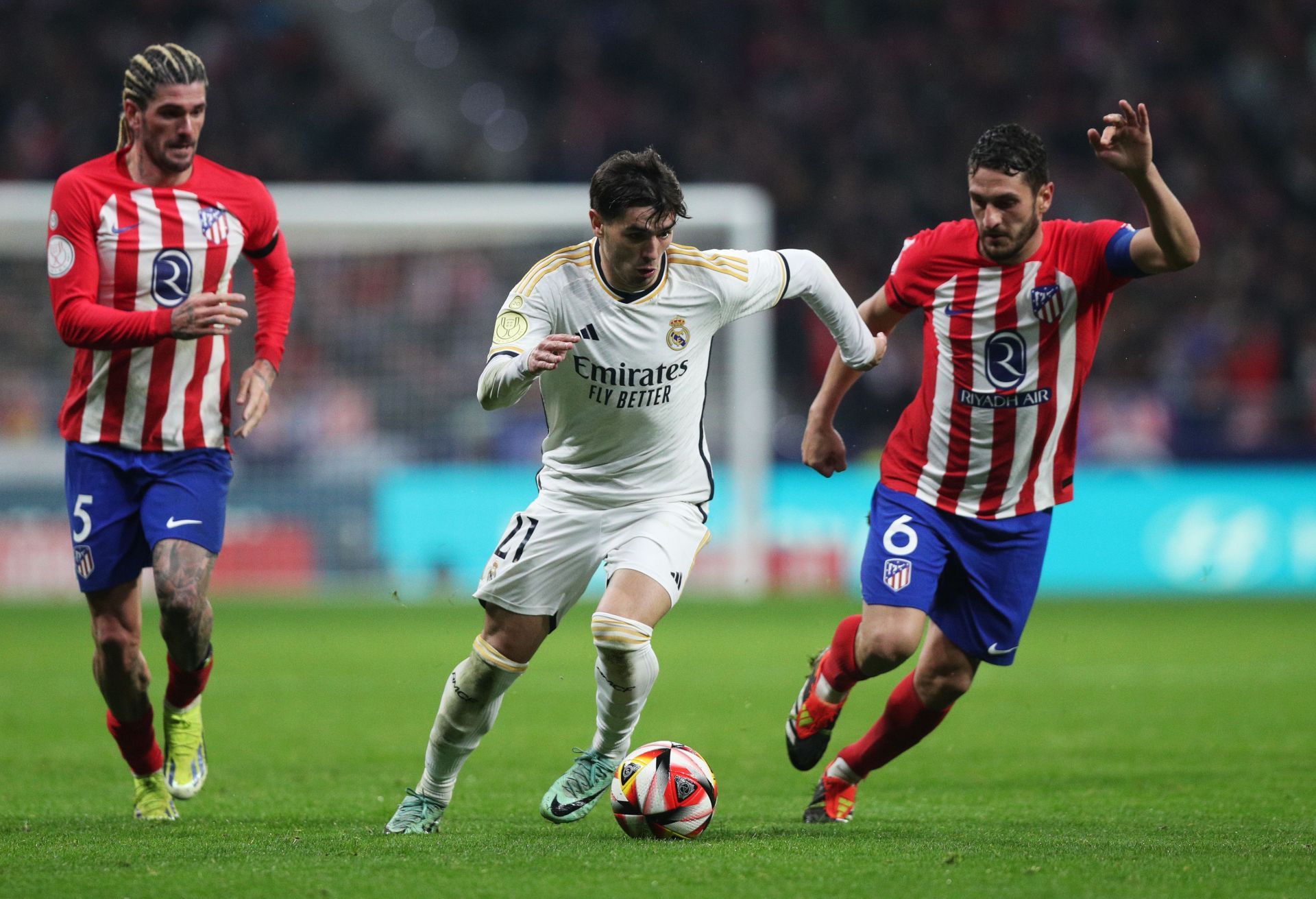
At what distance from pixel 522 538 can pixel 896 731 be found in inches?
61.3

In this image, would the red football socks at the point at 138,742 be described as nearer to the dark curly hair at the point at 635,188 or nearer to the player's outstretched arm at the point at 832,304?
the dark curly hair at the point at 635,188

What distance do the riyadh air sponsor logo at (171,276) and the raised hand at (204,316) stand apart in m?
0.50

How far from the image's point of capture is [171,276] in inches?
217

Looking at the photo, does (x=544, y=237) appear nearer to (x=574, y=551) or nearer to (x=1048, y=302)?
(x=1048, y=302)

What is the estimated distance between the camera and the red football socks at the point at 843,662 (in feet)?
18.2

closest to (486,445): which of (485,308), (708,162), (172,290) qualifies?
(485,308)

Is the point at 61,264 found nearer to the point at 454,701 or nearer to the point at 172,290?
the point at 172,290

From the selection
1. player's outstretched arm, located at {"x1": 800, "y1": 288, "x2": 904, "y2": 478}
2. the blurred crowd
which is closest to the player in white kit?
player's outstretched arm, located at {"x1": 800, "y1": 288, "x2": 904, "y2": 478}

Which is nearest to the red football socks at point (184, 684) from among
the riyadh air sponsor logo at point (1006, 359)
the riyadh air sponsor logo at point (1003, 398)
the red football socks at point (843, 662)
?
the red football socks at point (843, 662)

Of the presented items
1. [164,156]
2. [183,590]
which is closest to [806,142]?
[164,156]

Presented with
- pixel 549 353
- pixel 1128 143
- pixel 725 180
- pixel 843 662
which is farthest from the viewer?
pixel 725 180

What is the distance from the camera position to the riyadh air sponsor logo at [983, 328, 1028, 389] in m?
5.43

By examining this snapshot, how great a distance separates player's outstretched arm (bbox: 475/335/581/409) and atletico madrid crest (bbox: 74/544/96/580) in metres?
1.65

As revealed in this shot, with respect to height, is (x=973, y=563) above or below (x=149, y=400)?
below
